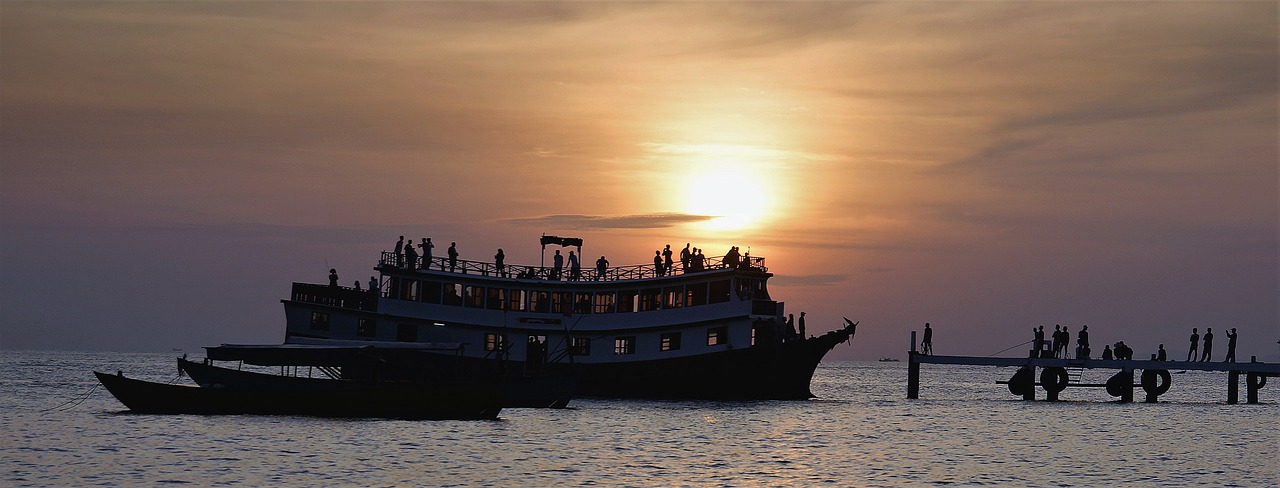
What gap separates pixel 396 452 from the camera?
40844mm

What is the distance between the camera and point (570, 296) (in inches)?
2539

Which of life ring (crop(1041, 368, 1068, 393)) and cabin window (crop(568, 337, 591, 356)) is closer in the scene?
Result: cabin window (crop(568, 337, 591, 356))

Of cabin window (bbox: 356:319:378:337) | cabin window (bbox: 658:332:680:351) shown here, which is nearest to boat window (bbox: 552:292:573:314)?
cabin window (bbox: 658:332:680:351)

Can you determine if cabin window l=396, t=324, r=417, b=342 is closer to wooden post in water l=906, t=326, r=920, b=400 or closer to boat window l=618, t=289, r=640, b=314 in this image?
boat window l=618, t=289, r=640, b=314

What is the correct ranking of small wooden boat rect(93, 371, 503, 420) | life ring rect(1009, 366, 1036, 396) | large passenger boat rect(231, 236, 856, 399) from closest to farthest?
small wooden boat rect(93, 371, 503, 420)
large passenger boat rect(231, 236, 856, 399)
life ring rect(1009, 366, 1036, 396)

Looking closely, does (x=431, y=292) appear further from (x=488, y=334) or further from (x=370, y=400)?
(x=370, y=400)

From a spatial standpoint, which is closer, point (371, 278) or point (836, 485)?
point (836, 485)

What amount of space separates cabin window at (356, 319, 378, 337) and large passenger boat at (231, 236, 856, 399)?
0.15ft

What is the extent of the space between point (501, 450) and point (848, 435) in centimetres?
1594

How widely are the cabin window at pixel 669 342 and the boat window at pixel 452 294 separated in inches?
383

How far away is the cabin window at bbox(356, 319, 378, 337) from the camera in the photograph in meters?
63.1

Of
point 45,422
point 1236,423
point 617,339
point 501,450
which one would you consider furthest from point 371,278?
point 1236,423

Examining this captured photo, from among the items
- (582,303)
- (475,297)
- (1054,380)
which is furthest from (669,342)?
(1054,380)

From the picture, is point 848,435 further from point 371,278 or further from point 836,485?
point 371,278
